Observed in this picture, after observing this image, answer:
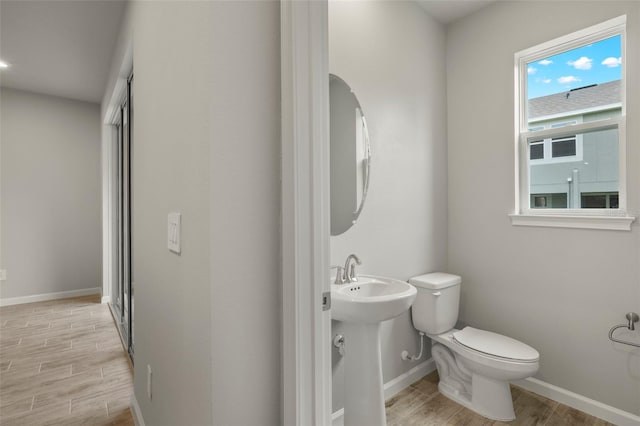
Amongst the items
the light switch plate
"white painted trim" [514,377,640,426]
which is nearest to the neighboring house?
"white painted trim" [514,377,640,426]

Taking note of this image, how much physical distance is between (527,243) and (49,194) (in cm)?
523

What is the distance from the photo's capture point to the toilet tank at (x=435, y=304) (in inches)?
91.1

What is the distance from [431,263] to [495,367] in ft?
2.75

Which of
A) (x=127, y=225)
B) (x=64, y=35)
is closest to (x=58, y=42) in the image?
(x=64, y=35)

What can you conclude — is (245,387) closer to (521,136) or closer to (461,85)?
(521,136)

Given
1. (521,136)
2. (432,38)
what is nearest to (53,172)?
(432,38)

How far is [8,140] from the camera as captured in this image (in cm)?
404

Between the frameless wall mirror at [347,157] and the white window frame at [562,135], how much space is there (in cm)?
111

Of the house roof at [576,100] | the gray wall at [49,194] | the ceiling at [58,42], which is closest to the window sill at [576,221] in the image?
the house roof at [576,100]

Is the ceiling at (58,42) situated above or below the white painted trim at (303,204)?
above

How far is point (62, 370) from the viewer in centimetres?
252

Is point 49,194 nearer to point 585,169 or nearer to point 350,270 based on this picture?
point 350,270

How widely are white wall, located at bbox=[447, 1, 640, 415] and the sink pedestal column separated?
4.03 ft

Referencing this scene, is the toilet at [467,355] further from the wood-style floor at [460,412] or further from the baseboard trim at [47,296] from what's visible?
the baseboard trim at [47,296]
